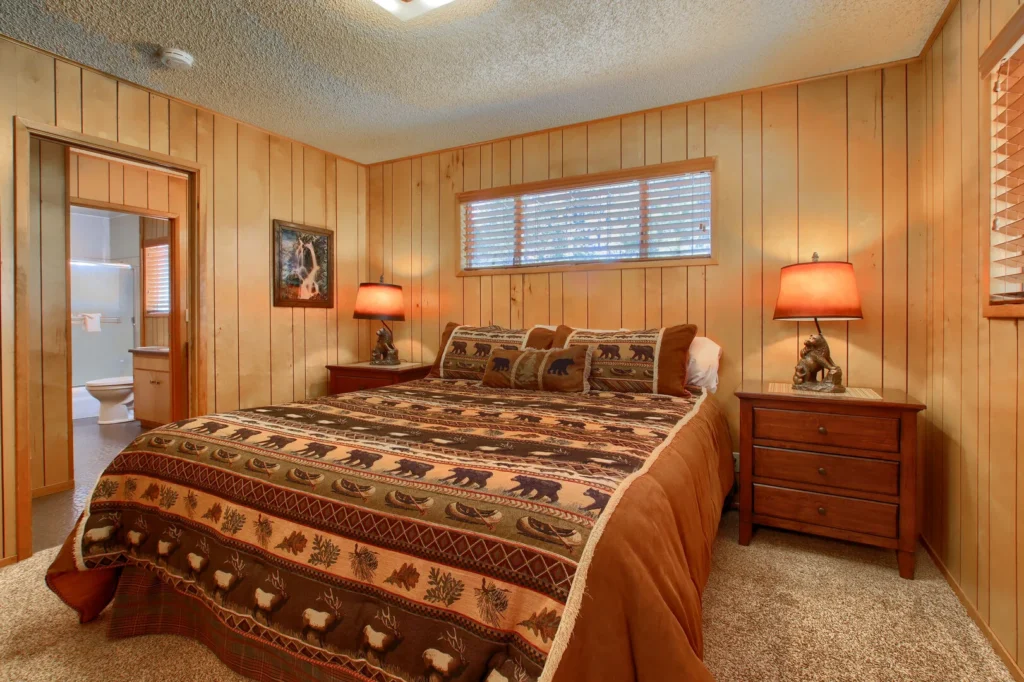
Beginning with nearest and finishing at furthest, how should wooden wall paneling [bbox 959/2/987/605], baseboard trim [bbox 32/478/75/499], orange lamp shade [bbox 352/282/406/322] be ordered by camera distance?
wooden wall paneling [bbox 959/2/987/605] < baseboard trim [bbox 32/478/75/499] < orange lamp shade [bbox 352/282/406/322]

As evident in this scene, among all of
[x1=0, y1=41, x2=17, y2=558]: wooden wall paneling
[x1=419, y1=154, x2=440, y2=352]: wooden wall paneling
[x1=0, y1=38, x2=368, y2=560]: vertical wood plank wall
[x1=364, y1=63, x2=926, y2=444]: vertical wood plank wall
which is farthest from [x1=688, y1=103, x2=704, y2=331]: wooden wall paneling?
[x1=0, y1=41, x2=17, y2=558]: wooden wall paneling

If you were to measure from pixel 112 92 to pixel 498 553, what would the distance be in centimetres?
312

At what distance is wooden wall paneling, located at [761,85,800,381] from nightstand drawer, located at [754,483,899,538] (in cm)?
74

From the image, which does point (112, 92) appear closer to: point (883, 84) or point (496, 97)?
point (496, 97)

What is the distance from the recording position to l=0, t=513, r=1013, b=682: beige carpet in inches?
55.9

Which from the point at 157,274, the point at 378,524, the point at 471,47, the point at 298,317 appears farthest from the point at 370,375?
the point at 157,274

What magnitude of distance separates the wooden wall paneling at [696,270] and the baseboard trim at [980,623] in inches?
56.1

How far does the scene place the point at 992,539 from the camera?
1564mm

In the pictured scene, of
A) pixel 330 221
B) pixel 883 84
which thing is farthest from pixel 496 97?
pixel 883 84

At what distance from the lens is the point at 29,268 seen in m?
2.42

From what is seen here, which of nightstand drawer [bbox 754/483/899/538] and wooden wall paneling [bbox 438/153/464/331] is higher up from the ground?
wooden wall paneling [bbox 438/153/464/331]

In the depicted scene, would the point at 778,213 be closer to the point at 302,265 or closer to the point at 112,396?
the point at 302,265

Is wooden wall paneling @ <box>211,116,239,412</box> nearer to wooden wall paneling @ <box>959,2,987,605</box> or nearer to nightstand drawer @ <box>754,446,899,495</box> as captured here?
nightstand drawer @ <box>754,446,899,495</box>

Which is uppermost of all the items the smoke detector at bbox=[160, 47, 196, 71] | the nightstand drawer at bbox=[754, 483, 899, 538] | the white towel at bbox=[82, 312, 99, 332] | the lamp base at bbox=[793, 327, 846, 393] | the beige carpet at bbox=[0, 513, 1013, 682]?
the smoke detector at bbox=[160, 47, 196, 71]
